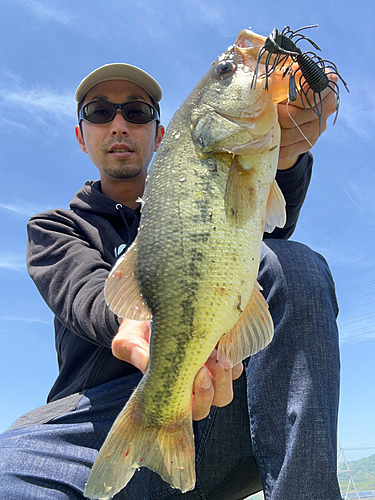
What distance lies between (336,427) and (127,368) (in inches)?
58.9

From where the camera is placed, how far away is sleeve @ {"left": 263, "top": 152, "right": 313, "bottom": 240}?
10.7ft

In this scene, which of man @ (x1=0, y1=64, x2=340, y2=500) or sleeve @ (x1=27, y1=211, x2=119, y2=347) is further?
sleeve @ (x1=27, y1=211, x2=119, y2=347)

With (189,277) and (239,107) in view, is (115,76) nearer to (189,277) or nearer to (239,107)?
(239,107)

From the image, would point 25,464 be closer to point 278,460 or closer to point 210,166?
point 278,460

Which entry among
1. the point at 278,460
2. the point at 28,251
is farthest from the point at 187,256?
the point at 28,251

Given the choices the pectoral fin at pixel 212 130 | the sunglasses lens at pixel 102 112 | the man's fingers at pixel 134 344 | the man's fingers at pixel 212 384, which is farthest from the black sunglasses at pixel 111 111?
the man's fingers at pixel 212 384

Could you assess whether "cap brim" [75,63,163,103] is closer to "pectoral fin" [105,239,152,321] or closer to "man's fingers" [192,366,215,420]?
"pectoral fin" [105,239,152,321]

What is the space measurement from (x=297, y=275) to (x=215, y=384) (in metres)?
0.82

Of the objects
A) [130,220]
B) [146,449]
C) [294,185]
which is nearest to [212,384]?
[146,449]

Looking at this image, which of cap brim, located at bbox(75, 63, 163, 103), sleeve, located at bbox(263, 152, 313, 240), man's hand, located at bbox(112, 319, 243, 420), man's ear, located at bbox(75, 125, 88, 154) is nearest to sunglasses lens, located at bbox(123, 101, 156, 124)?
cap brim, located at bbox(75, 63, 163, 103)

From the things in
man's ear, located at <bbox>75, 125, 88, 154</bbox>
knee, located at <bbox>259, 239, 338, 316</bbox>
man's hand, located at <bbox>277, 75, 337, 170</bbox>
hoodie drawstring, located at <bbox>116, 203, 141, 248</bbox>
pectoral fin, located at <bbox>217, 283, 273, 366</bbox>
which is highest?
man's ear, located at <bbox>75, 125, 88, 154</bbox>

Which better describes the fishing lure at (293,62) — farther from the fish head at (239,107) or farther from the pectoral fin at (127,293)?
the pectoral fin at (127,293)

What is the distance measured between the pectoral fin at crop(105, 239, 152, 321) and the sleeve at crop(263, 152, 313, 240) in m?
1.61

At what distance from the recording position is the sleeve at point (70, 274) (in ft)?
8.61
